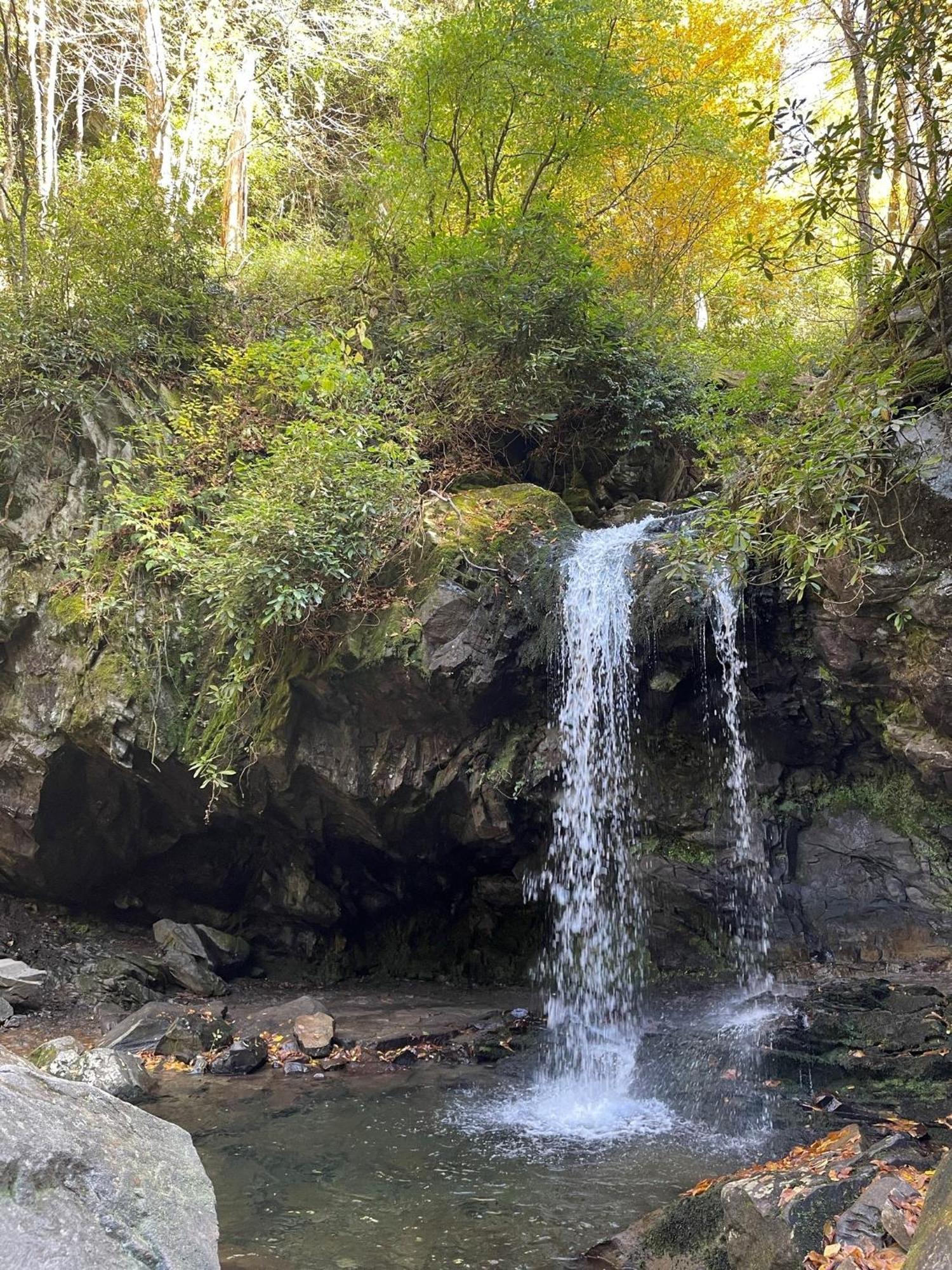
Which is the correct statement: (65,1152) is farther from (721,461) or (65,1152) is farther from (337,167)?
(337,167)

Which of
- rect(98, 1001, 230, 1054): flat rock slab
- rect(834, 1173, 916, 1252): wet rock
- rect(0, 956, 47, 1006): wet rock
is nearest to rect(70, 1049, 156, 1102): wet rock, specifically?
rect(98, 1001, 230, 1054): flat rock slab

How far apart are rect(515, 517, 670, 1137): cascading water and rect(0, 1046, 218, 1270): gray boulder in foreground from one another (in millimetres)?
5734

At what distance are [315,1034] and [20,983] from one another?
3.50 metres

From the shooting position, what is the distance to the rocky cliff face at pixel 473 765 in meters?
7.72

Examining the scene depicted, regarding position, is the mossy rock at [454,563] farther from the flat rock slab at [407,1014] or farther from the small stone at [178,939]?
the small stone at [178,939]

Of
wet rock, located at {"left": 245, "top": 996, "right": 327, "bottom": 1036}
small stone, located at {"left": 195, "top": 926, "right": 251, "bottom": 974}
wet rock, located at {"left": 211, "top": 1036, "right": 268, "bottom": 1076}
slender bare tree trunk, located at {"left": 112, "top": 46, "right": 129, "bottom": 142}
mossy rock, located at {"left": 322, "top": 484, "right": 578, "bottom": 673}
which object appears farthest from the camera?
slender bare tree trunk, located at {"left": 112, "top": 46, "right": 129, "bottom": 142}

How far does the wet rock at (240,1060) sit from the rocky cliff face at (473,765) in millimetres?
2480

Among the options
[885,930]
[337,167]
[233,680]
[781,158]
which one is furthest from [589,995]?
[337,167]

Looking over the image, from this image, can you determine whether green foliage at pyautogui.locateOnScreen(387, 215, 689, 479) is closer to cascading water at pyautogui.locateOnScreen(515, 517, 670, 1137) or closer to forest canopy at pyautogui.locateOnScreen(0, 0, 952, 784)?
forest canopy at pyautogui.locateOnScreen(0, 0, 952, 784)

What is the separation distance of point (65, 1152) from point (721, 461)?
243 inches

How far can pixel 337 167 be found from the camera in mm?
18750

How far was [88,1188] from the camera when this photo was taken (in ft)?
8.20

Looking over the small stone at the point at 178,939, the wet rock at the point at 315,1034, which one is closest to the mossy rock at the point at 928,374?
the wet rock at the point at 315,1034

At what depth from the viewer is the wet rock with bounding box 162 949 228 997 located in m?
9.15
